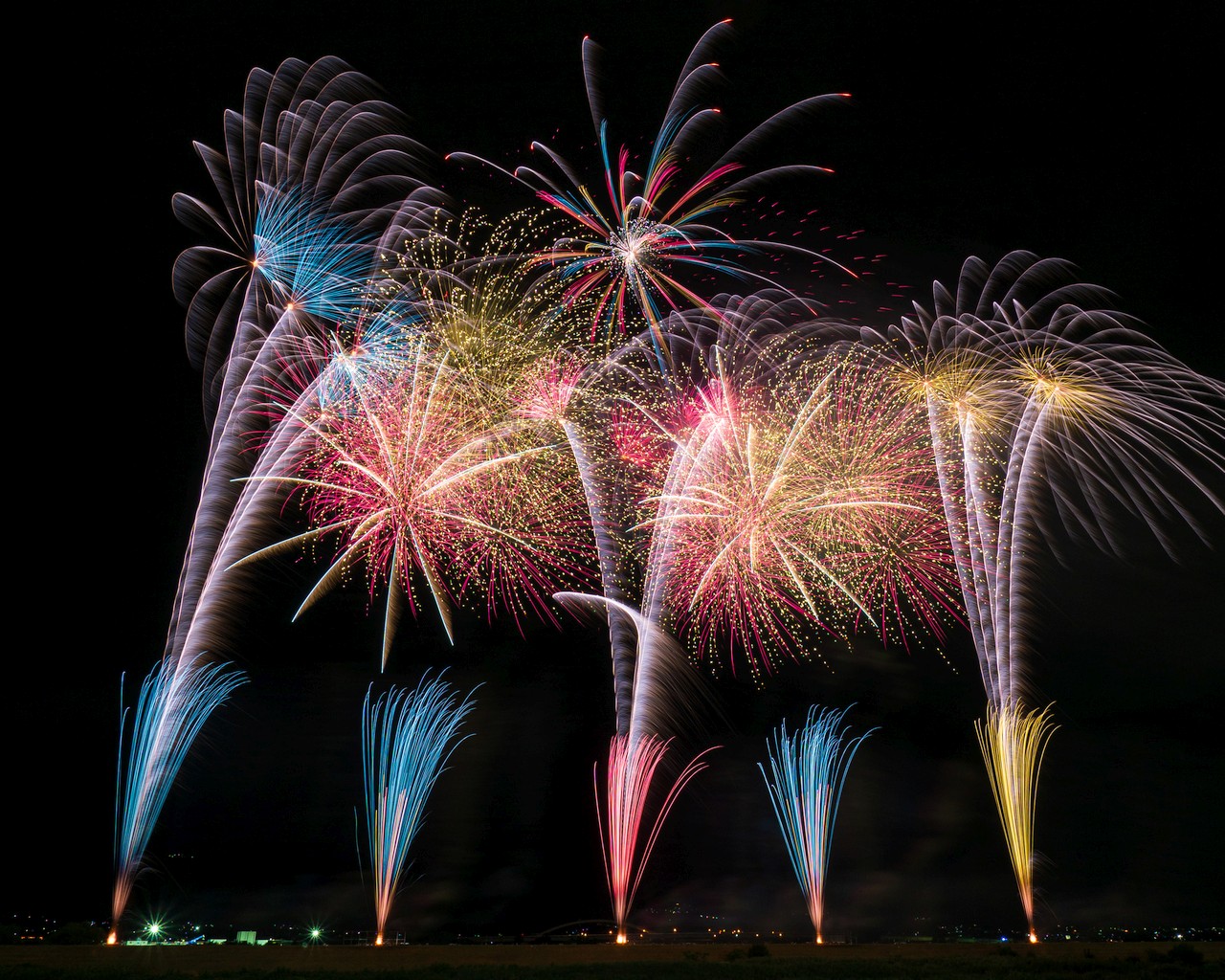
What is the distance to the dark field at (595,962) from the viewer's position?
20.3 m

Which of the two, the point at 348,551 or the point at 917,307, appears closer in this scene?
the point at 348,551

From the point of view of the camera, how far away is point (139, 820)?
22781 mm

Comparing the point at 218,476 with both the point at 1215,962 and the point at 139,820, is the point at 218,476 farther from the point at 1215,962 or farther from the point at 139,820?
the point at 1215,962

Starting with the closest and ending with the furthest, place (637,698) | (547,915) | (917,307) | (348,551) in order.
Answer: (348,551)
(917,307)
(637,698)
(547,915)

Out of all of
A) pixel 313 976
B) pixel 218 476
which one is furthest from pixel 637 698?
pixel 218 476

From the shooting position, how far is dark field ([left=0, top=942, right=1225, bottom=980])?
2033cm

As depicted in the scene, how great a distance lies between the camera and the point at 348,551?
21031 mm

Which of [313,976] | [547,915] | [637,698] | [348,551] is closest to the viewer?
[313,976]

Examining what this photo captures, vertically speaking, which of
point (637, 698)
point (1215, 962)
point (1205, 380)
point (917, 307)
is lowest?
point (1215, 962)

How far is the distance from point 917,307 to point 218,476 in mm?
16907

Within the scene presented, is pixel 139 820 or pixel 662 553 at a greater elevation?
pixel 662 553

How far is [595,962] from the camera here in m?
22.6

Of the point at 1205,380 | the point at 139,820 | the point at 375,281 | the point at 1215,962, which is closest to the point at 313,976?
the point at 139,820

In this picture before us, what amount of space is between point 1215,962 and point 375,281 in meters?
26.2
